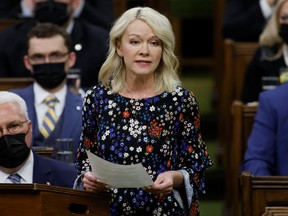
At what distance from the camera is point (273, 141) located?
4.61m

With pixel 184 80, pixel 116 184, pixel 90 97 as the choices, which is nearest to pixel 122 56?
pixel 90 97

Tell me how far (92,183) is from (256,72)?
2.52m

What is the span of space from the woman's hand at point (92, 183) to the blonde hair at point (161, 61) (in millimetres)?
368

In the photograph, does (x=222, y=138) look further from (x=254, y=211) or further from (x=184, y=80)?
(x=254, y=211)

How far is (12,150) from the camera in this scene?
3.94 metres

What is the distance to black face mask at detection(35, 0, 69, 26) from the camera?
19.9ft

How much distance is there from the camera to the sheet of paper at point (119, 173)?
132 inches

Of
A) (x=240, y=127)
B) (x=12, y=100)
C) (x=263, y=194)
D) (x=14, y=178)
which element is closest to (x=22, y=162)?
(x=14, y=178)

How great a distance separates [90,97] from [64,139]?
38.4 inches

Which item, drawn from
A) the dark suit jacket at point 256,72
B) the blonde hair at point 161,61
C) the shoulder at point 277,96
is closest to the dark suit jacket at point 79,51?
the dark suit jacket at point 256,72

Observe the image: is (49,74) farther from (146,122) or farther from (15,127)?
(146,122)

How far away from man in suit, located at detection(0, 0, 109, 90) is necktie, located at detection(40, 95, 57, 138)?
2.11 ft

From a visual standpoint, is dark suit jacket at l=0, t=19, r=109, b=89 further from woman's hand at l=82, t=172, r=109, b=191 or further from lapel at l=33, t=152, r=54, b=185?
woman's hand at l=82, t=172, r=109, b=191

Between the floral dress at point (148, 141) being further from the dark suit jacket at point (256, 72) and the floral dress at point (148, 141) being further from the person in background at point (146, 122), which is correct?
the dark suit jacket at point (256, 72)
